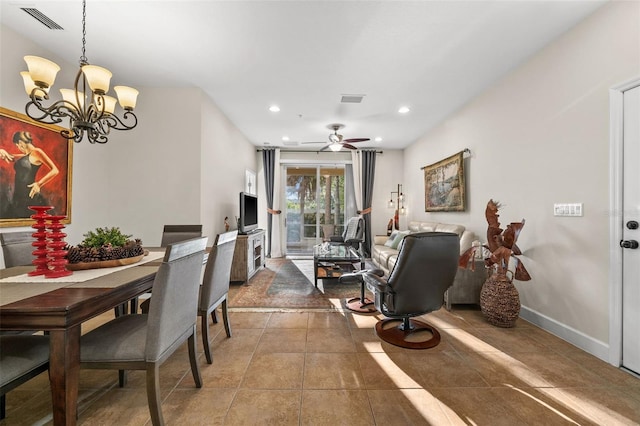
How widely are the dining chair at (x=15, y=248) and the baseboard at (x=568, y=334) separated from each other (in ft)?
14.6

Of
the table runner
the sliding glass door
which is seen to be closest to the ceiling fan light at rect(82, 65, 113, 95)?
the table runner

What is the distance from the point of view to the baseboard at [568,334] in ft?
6.63

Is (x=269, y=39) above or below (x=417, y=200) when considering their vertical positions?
above

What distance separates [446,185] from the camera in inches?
170

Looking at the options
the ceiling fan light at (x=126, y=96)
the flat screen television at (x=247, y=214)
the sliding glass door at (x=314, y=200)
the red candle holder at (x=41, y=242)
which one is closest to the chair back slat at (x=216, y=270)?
the red candle holder at (x=41, y=242)

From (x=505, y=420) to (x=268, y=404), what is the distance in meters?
1.38

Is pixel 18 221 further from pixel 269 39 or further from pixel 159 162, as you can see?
pixel 269 39

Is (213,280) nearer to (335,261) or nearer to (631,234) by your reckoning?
(335,261)

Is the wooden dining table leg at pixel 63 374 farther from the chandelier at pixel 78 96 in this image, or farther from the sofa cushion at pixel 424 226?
the sofa cushion at pixel 424 226

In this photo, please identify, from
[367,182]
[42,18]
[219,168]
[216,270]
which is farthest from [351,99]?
[42,18]

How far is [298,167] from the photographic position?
6719 mm

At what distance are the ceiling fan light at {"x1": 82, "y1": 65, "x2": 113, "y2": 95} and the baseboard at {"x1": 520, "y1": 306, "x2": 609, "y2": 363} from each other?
4264mm

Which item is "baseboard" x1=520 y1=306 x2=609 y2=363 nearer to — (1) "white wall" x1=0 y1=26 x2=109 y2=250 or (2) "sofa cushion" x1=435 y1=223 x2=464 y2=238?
(2) "sofa cushion" x1=435 y1=223 x2=464 y2=238

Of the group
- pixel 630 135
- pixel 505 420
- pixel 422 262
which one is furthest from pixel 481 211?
pixel 505 420
